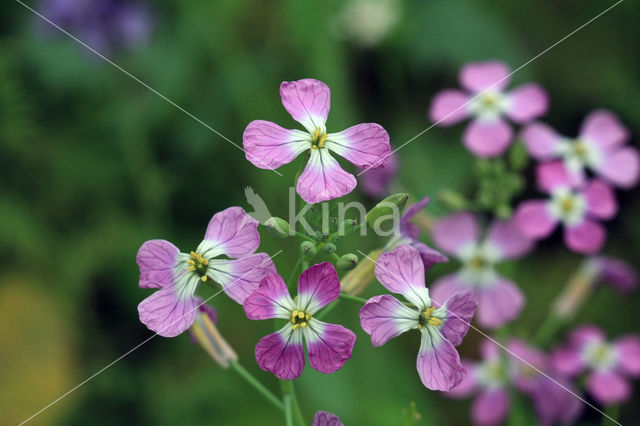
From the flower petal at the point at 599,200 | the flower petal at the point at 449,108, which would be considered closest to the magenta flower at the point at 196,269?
the flower petal at the point at 449,108

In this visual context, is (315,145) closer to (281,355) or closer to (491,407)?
(281,355)

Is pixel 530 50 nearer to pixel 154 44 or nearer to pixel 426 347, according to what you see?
pixel 154 44

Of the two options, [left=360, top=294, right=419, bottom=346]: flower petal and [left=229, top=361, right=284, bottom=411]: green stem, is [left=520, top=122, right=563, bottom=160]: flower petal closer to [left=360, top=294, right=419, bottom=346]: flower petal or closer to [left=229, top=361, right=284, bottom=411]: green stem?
[left=360, top=294, right=419, bottom=346]: flower petal

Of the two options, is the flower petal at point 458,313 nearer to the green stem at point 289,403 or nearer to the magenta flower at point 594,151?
the green stem at point 289,403

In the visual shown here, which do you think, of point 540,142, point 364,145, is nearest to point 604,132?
point 540,142

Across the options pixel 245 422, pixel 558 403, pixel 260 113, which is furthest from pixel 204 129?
pixel 558 403
